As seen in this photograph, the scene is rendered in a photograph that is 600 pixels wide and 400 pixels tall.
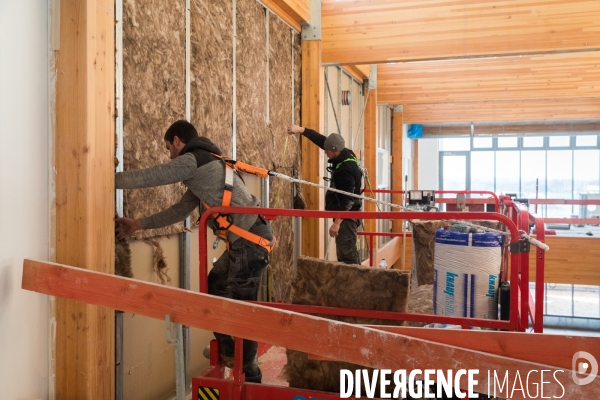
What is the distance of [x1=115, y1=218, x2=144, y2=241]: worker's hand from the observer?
3.02 metres

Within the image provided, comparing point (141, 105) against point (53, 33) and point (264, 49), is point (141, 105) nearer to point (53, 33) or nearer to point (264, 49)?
point (53, 33)

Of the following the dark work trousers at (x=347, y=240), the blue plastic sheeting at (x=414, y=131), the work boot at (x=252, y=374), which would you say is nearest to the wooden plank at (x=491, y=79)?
the dark work trousers at (x=347, y=240)

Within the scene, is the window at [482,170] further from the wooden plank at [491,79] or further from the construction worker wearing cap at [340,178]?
the construction worker wearing cap at [340,178]

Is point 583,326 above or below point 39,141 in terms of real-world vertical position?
below

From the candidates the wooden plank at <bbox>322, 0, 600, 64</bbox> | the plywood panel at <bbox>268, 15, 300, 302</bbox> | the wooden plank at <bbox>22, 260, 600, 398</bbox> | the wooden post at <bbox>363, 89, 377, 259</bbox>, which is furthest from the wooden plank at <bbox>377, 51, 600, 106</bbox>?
the wooden plank at <bbox>22, 260, 600, 398</bbox>

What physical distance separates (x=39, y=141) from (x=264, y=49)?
3.00 m

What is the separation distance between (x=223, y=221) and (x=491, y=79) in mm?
7449

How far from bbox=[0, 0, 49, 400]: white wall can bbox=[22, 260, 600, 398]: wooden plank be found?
0.16 meters

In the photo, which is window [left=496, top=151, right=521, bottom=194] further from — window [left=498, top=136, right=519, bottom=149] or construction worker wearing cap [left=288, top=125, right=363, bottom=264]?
construction worker wearing cap [left=288, top=125, right=363, bottom=264]

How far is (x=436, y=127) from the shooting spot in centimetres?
1611

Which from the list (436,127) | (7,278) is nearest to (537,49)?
(7,278)

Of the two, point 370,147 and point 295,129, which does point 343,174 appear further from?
point 370,147

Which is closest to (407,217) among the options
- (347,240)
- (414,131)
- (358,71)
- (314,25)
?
(347,240)

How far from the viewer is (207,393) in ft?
9.89
